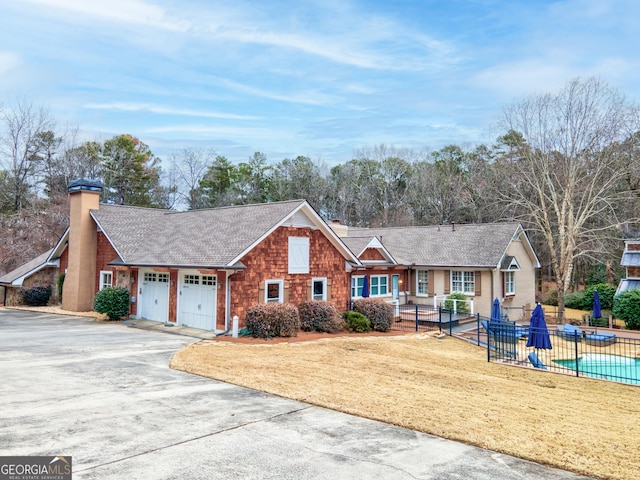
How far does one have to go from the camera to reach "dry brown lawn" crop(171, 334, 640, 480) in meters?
7.05

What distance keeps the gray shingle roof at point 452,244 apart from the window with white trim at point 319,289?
8189 mm

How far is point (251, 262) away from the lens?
1875 cm

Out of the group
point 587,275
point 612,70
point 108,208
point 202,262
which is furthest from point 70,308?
point 587,275

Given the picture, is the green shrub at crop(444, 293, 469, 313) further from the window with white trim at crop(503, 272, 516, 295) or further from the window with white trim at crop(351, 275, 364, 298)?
the window with white trim at crop(351, 275, 364, 298)

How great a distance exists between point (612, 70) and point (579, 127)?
3378 mm

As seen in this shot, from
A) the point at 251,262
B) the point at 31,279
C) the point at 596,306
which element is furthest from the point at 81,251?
the point at 596,306

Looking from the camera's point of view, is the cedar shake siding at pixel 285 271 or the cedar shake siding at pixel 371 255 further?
the cedar shake siding at pixel 371 255

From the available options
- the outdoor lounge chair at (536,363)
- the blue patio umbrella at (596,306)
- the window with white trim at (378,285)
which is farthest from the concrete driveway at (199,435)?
the blue patio umbrella at (596,306)

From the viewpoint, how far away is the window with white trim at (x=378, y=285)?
27047mm

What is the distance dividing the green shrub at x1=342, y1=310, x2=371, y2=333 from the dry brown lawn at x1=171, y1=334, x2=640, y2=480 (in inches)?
145

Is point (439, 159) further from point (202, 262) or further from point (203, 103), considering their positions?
point (202, 262)

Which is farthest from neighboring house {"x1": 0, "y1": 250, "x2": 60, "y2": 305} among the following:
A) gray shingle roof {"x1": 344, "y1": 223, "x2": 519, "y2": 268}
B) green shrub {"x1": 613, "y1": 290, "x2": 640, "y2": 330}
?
green shrub {"x1": 613, "y1": 290, "x2": 640, "y2": 330}

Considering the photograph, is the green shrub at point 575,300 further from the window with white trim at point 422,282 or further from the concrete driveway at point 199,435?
the concrete driveway at point 199,435

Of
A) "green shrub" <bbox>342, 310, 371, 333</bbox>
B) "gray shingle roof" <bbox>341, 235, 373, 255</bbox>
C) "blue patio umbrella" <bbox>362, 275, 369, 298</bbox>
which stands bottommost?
"green shrub" <bbox>342, 310, 371, 333</bbox>
